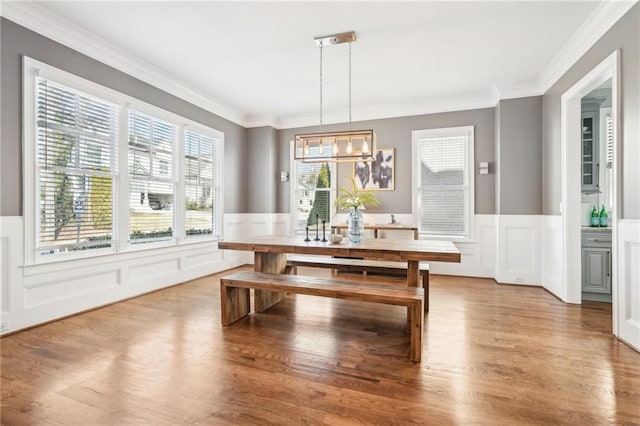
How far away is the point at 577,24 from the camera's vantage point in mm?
3010

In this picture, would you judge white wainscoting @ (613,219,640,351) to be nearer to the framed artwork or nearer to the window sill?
the framed artwork

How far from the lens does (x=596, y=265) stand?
369cm

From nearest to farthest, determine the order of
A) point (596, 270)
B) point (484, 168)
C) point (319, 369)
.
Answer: point (319, 369)
point (596, 270)
point (484, 168)

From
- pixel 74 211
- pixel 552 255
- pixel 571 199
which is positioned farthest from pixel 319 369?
pixel 552 255

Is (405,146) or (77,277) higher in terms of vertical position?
(405,146)

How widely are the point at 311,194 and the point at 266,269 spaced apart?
2819mm

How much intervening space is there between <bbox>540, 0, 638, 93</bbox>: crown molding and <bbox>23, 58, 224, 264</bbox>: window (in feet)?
16.1

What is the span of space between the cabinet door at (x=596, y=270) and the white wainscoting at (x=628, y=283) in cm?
123

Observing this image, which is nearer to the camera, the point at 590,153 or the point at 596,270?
the point at 596,270

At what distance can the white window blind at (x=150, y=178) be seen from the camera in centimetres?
386

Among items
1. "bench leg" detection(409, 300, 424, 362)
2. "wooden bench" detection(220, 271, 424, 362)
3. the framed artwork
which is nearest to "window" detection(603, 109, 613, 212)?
the framed artwork

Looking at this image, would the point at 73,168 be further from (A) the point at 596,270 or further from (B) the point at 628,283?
Answer: (A) the point at 596,270

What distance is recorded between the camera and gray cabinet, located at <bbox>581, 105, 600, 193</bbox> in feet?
13.4

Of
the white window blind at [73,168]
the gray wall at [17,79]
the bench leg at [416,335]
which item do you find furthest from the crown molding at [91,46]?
the bench leg at [416,335]
